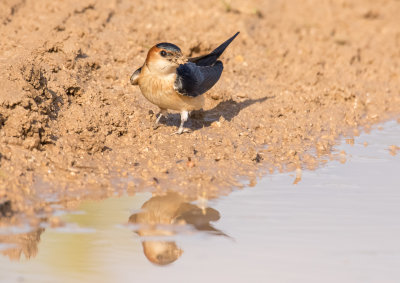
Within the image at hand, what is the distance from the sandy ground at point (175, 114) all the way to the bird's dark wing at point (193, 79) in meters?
0.44

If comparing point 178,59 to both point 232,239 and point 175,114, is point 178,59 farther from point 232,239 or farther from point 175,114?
point 232,239

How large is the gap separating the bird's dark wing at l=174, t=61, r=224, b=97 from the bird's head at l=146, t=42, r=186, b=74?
0.47ft

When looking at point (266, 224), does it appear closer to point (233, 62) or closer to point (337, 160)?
point (337, 160)

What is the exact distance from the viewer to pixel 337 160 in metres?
6.75

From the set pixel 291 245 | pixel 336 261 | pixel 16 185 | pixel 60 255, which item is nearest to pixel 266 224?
pixel 291 245

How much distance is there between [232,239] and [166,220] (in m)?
0.56

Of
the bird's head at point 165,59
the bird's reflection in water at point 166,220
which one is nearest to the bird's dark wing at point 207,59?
the bird's head at point 165,59

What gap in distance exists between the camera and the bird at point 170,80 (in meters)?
6.55

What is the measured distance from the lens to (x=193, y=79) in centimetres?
682

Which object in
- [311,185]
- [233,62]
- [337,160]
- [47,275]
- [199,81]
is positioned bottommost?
[47,275]

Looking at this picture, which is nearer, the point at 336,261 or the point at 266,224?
the point at 336,261

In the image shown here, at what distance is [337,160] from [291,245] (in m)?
2.47

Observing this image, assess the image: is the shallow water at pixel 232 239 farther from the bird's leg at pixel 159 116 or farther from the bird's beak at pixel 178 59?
the bird's leg at pixel 159 116

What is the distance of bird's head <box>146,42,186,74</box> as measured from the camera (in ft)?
21.4
